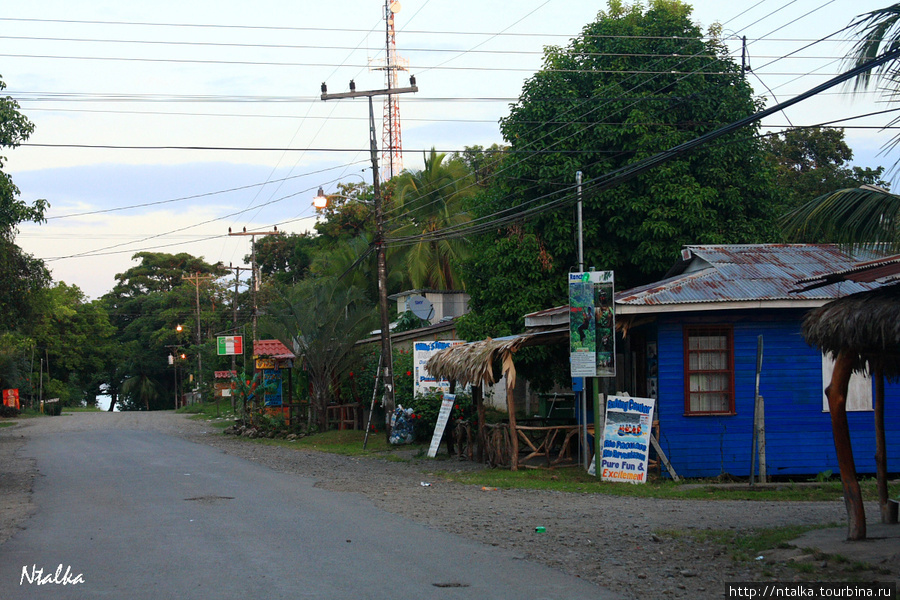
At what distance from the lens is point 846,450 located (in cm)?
861

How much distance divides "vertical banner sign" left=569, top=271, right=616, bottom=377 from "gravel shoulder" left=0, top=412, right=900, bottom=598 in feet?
7.61

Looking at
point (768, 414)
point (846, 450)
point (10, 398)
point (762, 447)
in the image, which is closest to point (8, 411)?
point (10, 398)

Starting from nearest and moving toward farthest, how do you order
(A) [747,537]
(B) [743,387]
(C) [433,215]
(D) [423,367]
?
(A) [747,537] < (B) [743,387] < (D) [423,367] < (C) [433,215]

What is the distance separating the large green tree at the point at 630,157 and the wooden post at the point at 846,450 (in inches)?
513

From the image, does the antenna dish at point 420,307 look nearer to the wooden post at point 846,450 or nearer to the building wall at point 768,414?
the building wall at point 768,414

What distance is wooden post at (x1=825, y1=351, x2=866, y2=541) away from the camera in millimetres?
8594

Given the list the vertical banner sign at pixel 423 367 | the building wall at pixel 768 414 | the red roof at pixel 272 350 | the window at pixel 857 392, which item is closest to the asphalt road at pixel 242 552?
the building wall at pixel 768 414

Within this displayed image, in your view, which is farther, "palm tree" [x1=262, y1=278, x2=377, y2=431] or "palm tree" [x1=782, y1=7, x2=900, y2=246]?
"palm tree" [x1=262, y1=278, x2=377, y2=431]

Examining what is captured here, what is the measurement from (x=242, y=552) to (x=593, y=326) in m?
7.87

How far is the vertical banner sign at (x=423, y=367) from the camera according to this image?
2366 cm

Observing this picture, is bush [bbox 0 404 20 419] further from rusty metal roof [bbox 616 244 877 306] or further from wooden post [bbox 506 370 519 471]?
rusty metal roof [bbox 616 244 877 306]

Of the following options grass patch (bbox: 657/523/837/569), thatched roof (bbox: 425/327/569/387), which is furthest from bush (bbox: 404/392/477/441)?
grass patch (bbox: 657/523/837/569)

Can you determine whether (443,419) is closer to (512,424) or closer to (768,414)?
(512,424)

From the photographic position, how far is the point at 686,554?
28.9 ft
